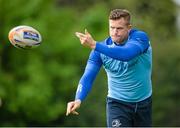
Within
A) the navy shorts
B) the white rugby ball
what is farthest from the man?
the white rugby ball

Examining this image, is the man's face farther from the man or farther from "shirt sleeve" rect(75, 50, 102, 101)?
"shirt sleeve" rect(75, 50, 102, 101)

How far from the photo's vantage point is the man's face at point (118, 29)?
8.23m

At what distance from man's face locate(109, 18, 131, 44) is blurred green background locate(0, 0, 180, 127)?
17.0 metres

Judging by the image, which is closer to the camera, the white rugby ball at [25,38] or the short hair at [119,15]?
the short hair at [119,15]

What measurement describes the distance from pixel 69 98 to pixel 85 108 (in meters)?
1.20

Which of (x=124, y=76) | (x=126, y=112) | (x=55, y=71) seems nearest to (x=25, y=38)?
(x=124, y=76)

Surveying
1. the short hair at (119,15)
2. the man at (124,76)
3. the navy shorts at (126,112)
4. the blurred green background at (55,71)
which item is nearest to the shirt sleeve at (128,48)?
the man at (124,76)

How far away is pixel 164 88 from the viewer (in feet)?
87.8

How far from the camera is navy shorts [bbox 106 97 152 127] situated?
28.7ft

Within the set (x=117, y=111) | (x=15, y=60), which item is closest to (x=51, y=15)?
(x=15, y=60)

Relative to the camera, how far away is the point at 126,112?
28.8ft

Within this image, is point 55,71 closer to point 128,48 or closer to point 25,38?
point 25,38

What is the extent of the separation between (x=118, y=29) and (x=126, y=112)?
1084mm

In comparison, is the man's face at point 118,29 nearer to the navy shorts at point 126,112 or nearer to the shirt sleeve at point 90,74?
the shirt sleeve at point 90,74
